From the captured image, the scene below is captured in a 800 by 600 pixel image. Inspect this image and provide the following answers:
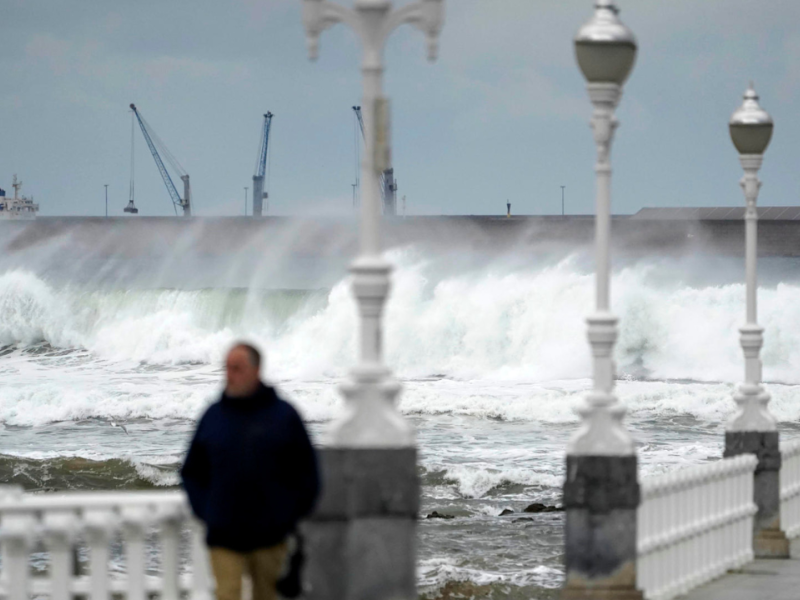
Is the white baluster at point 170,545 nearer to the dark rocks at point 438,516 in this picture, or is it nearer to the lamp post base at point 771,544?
the lamp post base at point 771,544

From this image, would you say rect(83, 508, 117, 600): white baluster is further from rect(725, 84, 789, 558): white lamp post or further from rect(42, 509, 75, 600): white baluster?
rect(725, 84, 789, 558): white lamp post

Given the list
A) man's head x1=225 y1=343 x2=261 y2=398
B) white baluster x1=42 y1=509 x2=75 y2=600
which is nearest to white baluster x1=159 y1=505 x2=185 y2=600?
white baluster x1=42 y1=509 x2=75 y2=600

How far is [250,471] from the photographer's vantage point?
593 centimetres

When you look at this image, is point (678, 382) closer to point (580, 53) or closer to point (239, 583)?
point (580, 53)

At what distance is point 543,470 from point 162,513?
55.3ft

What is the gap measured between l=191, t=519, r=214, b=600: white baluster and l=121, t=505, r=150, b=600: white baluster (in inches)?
8.9

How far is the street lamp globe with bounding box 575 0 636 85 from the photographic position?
8.69m

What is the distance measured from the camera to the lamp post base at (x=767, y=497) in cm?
1200

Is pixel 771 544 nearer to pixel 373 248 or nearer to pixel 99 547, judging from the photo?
pixel 373 248

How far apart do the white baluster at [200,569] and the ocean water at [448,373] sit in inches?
248

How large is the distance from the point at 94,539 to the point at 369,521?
121 cm

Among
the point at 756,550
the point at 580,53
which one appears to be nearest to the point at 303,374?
the point at 756,550

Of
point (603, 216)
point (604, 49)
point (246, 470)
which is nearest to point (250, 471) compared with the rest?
point (246, 470)

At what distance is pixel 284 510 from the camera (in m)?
6.02
